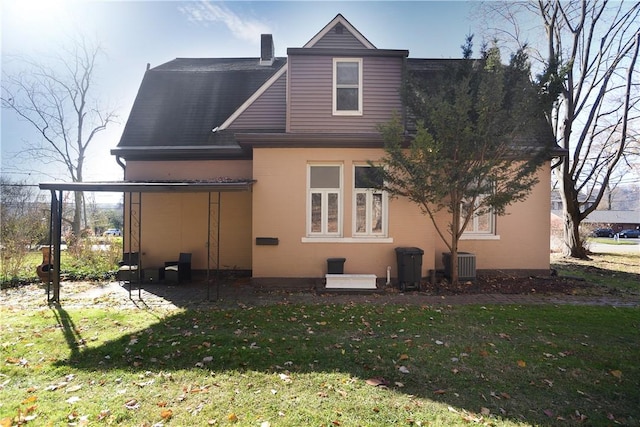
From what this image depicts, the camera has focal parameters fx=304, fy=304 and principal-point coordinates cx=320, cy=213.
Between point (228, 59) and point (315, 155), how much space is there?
1047cm

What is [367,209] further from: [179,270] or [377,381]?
[179,270]

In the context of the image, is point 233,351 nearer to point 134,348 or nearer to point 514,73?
point 134,348

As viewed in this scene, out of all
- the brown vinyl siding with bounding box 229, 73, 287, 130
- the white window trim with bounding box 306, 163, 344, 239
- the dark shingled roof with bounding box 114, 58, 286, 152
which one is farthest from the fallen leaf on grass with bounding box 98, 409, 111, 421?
A: the dark shingled roof with bounding box 114, 58, 286, 152

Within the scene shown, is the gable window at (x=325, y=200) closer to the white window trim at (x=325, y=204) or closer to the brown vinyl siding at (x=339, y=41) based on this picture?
the white window trim at (x=325, y=204)

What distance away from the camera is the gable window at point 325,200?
876cm

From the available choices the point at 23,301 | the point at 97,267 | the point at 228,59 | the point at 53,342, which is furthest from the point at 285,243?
the point at 228,59

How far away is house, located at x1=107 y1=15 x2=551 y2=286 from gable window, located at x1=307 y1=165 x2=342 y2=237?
3 centimetres

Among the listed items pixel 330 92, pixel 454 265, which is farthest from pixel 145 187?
pixel 454 265

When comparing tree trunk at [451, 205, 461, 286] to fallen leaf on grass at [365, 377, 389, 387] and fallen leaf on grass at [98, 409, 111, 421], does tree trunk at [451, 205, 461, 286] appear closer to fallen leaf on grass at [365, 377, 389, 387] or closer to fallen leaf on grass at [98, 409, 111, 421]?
fallen leaf on grass at [365, 377, 389, 387]

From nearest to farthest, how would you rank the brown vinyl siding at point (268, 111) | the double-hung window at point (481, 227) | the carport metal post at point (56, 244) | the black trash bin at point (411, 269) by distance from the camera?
1. the carport metal post at point (56, 244)
2. the black trash bin at point (411, 269)
3. the double-hung window at point (481, 227)
4. the brown vinyl siding at point (268, 111)

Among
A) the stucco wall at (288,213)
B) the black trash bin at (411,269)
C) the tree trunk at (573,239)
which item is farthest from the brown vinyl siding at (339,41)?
the tree trunk at (573,239)

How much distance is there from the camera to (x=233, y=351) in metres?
4.48

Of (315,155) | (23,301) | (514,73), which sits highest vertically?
(514,73)

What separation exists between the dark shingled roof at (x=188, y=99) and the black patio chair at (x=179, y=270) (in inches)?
161
